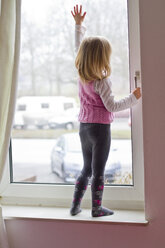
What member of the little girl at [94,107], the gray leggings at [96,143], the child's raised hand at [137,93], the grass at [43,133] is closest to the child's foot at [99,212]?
the little girl at [94,107]

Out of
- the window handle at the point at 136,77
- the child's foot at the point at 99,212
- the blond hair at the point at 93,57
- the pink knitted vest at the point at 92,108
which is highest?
the blond hair at the point at 93,57

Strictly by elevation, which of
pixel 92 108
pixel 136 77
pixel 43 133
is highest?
pixel 136 77

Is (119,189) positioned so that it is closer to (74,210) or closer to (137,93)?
(74,210)

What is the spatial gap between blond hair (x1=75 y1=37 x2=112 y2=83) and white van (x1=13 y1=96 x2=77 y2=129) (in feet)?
0.86

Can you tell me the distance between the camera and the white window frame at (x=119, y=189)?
1793 millimetres

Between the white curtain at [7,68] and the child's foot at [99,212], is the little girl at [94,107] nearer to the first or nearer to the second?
the child's foot at [99,212]

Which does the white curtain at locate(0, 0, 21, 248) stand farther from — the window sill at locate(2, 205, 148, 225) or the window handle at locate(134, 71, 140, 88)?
the window handle at locate(134, 71, 140, 88)

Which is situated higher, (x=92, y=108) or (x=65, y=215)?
(x=92, y=108)

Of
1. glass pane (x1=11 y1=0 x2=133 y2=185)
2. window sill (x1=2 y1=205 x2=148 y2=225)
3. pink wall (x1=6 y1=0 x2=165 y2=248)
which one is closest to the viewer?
pink wall (x1=6 y1=0 x2=165 y2=248)

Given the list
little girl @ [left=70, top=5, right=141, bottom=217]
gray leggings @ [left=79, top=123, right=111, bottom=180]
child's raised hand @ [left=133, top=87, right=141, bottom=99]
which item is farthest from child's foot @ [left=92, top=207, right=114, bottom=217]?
child's raised hand @ [left=133, top=87, right=141, bottom=99]

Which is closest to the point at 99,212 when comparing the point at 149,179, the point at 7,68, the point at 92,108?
the point at 149,179

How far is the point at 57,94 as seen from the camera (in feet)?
6.33

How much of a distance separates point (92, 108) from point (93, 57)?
0.23 metres

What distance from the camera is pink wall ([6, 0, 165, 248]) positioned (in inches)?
63.5
